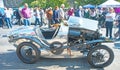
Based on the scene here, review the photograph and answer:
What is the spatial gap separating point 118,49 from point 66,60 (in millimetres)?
2671

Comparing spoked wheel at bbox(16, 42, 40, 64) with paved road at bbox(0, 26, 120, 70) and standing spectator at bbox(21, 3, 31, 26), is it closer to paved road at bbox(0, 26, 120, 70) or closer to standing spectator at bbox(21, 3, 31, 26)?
paved road at bbox(0, 26, 120, 70)

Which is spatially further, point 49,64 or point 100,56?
point 49,64

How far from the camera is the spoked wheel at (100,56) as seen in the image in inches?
282

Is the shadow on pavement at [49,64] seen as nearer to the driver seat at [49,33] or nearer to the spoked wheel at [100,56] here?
the spoked wheel at [100,56]

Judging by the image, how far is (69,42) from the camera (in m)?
7.57

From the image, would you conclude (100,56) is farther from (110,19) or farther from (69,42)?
(110,19)

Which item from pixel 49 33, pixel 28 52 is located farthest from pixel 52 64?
pixel 49 33

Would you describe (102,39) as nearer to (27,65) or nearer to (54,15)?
(27,65)

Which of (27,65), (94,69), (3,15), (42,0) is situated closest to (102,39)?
(94,69)

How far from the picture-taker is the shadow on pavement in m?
7.34

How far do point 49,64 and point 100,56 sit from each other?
4.82 feet

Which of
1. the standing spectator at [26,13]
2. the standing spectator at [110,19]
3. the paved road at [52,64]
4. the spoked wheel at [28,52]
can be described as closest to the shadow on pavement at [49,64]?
the paved road at [52,64]

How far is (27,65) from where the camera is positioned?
755 centimetres

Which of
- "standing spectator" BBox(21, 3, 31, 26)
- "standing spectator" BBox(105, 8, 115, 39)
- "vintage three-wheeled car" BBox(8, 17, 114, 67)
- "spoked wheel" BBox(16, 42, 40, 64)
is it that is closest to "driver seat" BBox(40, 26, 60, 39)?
"vintage three-wheeled car" BBox(8, 17, 114, 67)
